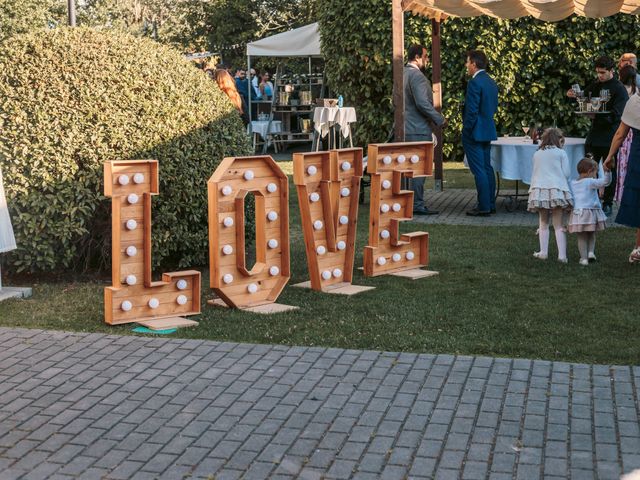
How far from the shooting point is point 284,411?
5289 mm

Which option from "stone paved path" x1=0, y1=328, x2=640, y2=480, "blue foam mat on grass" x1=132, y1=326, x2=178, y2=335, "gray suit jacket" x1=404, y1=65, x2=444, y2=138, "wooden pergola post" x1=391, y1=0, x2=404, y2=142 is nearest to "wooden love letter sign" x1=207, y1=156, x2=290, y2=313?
"blue foam mat on grass" x1=132, y1=326, x2=178, y2=335

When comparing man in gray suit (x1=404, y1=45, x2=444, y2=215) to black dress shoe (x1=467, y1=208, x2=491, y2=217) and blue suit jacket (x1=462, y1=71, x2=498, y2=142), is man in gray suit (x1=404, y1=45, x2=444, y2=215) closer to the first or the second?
blue suit jacket (x1=462, y1=71, x2=498, y2=142)

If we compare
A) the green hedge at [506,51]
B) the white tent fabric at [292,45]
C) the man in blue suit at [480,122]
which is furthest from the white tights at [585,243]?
the white tent fabric at [292,45]

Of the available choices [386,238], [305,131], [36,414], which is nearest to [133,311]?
[36,414]

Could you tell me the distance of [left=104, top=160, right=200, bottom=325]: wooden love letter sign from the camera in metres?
7.17

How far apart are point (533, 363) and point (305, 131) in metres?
18.7

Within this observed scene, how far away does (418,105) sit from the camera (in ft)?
41.3

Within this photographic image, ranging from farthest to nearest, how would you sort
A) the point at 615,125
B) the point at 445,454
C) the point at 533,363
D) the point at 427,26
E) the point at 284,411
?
1. the point at 427,26
2. the point at 615,125
3. the point at 533,363
4. the point at 284,411
5. the point at 445,454

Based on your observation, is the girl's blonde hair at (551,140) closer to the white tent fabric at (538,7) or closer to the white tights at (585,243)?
the white tights at (585,243)

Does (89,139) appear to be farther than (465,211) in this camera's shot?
No

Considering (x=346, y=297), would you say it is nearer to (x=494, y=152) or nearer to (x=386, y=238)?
(x=386, y=238)

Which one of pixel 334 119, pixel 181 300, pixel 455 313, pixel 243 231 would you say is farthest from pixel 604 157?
pixel 334 119

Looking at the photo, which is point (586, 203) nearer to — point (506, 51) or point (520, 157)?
point (520, 157)

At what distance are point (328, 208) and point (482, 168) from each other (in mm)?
4937
